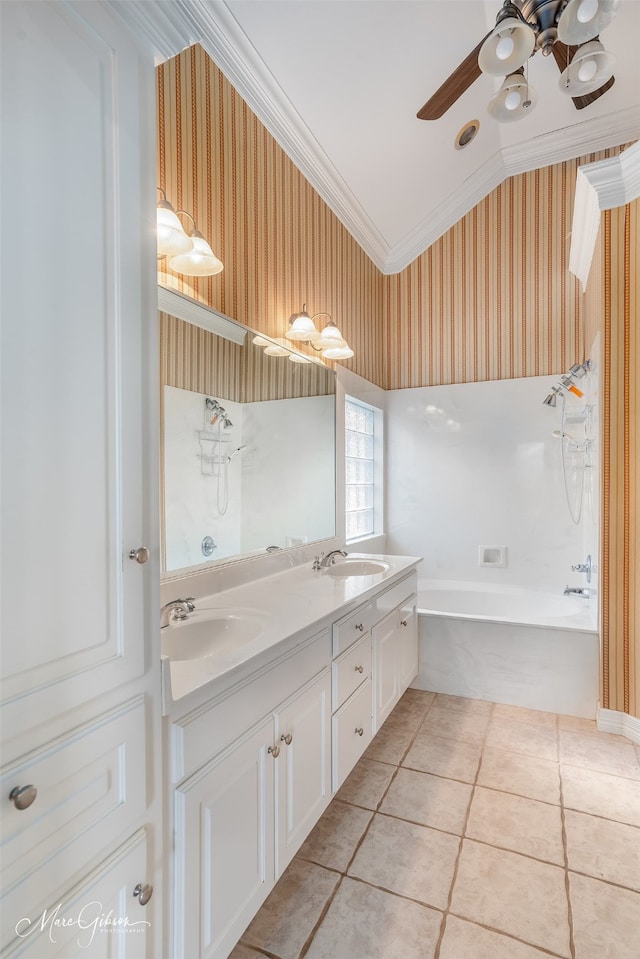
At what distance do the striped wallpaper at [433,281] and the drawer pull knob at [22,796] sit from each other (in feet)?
4.78

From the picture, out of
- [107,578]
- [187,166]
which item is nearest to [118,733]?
[107,578]

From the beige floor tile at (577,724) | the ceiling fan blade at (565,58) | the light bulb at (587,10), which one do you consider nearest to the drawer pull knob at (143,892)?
the beige floor tile at (577,724)

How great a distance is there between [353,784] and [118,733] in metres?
1.59

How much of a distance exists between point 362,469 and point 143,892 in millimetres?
2949

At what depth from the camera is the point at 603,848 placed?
5.61ft

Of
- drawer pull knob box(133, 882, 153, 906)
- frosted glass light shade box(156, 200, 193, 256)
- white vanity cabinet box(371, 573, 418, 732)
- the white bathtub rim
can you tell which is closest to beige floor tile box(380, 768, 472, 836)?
white vanity cabinet box(371, 573, 418, 732)

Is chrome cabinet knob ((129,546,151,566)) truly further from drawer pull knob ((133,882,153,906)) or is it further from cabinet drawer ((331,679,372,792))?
cabinet drawer ((331,679,372,792))

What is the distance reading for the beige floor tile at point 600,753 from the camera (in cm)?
220

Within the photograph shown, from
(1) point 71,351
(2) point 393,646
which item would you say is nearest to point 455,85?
(1) point 71,351

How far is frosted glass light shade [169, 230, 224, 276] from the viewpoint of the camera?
1.61m

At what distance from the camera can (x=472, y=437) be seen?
361 centimetres

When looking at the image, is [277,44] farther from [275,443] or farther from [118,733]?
[118,733]

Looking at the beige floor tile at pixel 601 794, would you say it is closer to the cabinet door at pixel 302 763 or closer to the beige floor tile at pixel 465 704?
the beige floor tile at pixel 465 704

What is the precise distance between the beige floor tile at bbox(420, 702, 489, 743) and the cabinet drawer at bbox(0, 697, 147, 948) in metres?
2.00
